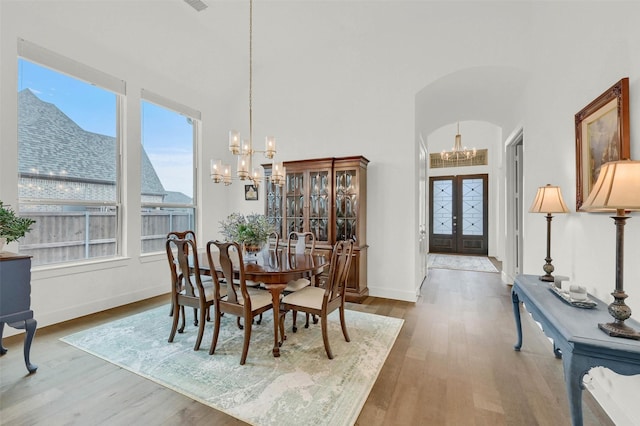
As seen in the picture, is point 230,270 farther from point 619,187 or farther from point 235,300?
point 619,187

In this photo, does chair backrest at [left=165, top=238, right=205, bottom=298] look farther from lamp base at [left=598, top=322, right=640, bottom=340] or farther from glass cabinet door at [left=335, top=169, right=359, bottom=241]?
lamp base at [left=598, top=322, right=640, bottom=340]

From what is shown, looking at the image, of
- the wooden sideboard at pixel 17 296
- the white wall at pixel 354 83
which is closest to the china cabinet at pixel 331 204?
the white wall at pixel 354 83

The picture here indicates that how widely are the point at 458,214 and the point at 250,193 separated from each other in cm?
642

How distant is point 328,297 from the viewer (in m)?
2.52

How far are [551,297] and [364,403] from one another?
4.98 ft

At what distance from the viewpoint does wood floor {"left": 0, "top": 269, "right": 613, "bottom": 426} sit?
1.75 meters

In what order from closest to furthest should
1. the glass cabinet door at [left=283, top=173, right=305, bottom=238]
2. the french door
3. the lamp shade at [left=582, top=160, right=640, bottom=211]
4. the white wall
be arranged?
the lamp shade at [left=582, top=160, right=640, bottom=211]
the white wall
the glass cabinet door at [left=283, top=173, right=305, bottom=238]
the french door

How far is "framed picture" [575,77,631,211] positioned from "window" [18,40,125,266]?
4992mm

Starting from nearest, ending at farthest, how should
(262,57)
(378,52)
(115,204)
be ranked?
(115,204)
(378,52)
(262,57)

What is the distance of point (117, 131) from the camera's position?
155 inches

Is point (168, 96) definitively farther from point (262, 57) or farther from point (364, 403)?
point (364, 403)

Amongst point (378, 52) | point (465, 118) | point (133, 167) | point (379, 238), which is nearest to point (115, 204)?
point (133, 167)

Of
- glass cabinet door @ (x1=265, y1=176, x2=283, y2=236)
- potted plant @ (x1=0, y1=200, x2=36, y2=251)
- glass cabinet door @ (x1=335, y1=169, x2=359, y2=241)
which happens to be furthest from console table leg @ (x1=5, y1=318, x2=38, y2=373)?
glass cabinet door @ (x1=335, y1=169, x2=359, y2=241)

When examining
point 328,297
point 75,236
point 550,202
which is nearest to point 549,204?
point 550,202
